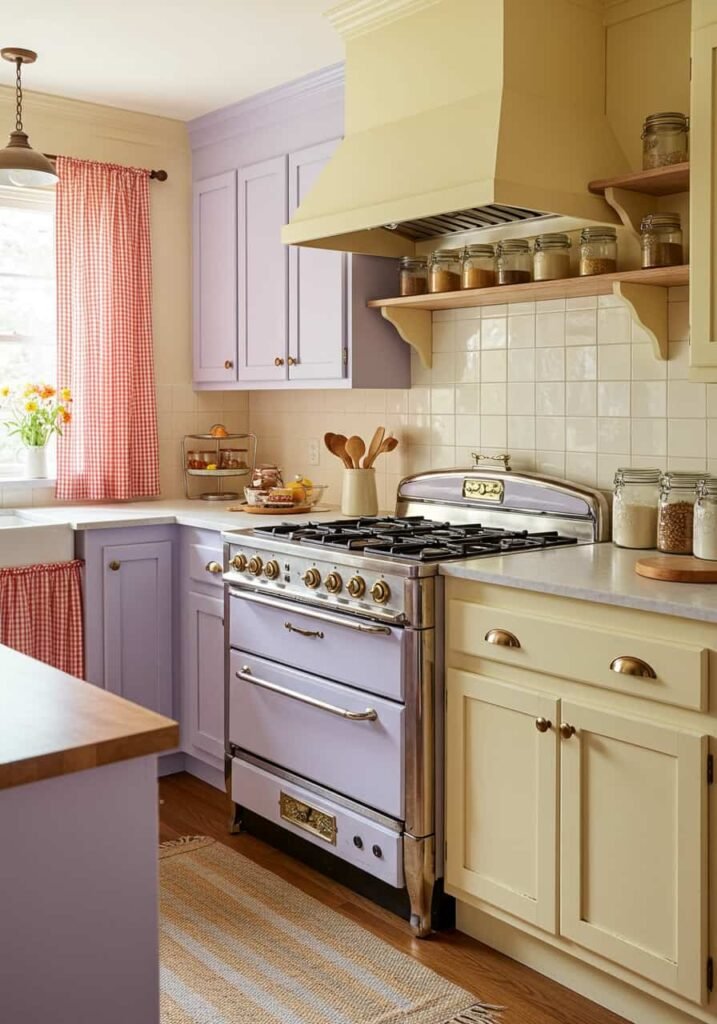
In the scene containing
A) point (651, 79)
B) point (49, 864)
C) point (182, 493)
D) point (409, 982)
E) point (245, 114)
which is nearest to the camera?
point (49, 864)

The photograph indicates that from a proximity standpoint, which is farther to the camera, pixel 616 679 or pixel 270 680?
pixel 270 680

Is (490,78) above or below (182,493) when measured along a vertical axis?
above

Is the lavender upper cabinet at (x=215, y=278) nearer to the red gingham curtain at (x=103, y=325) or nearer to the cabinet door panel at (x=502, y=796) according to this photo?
the red gingham curtain at (x=103, y=325)

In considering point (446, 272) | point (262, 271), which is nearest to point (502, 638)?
point (446, 272)

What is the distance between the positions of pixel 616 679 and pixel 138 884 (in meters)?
1.22

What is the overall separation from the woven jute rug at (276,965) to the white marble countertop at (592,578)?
979 mm

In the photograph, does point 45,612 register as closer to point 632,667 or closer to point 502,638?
point 502,638

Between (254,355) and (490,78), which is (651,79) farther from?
(254,355)

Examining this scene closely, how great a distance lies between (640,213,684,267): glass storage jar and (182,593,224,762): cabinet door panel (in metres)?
1.82

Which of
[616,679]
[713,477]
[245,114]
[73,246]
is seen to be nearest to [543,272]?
[713,477]

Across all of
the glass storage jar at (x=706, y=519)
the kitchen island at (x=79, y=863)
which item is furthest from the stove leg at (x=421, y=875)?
the kitchen island at (x=79, y=863)

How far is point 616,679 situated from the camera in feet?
7.36

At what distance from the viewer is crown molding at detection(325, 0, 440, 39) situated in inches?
119

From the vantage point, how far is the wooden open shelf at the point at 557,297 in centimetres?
278
